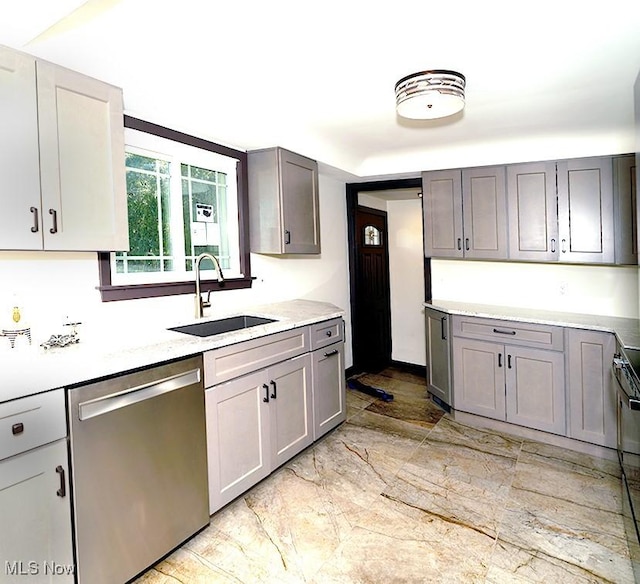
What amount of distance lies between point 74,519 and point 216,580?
0.66 metres

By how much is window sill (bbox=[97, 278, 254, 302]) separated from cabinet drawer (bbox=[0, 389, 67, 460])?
2.81 feet

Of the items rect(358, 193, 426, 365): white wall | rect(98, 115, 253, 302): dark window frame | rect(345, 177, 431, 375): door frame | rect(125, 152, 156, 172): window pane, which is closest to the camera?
rect(98, 115, 253, 302): dark window frame

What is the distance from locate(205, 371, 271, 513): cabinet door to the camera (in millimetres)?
2072

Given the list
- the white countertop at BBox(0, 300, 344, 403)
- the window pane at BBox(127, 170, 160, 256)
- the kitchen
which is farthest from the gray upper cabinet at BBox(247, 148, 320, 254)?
the window pane at BBox(127, 170, 160, 256)

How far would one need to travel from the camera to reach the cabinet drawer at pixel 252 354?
6.73ft

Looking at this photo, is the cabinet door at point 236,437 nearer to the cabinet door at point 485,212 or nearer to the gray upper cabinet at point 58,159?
the gray upper cabinet at point 58,159

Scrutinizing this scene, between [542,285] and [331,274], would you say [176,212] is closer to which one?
[331,274]

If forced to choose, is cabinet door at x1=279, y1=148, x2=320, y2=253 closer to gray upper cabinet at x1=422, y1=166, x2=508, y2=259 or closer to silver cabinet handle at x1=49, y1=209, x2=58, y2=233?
gray upper cabinet at x1=422, y1=166, x2=508, y2=259

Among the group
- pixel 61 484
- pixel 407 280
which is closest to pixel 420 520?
pixel 61 484

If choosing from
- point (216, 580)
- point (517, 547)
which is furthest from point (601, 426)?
point (216, 580)

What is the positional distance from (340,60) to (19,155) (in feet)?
4.92

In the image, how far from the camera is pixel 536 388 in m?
3.00

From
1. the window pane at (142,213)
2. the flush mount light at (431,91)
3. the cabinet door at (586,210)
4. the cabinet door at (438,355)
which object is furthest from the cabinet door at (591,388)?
the window pane at (142,213)

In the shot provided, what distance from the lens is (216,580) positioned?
68.7 inches
